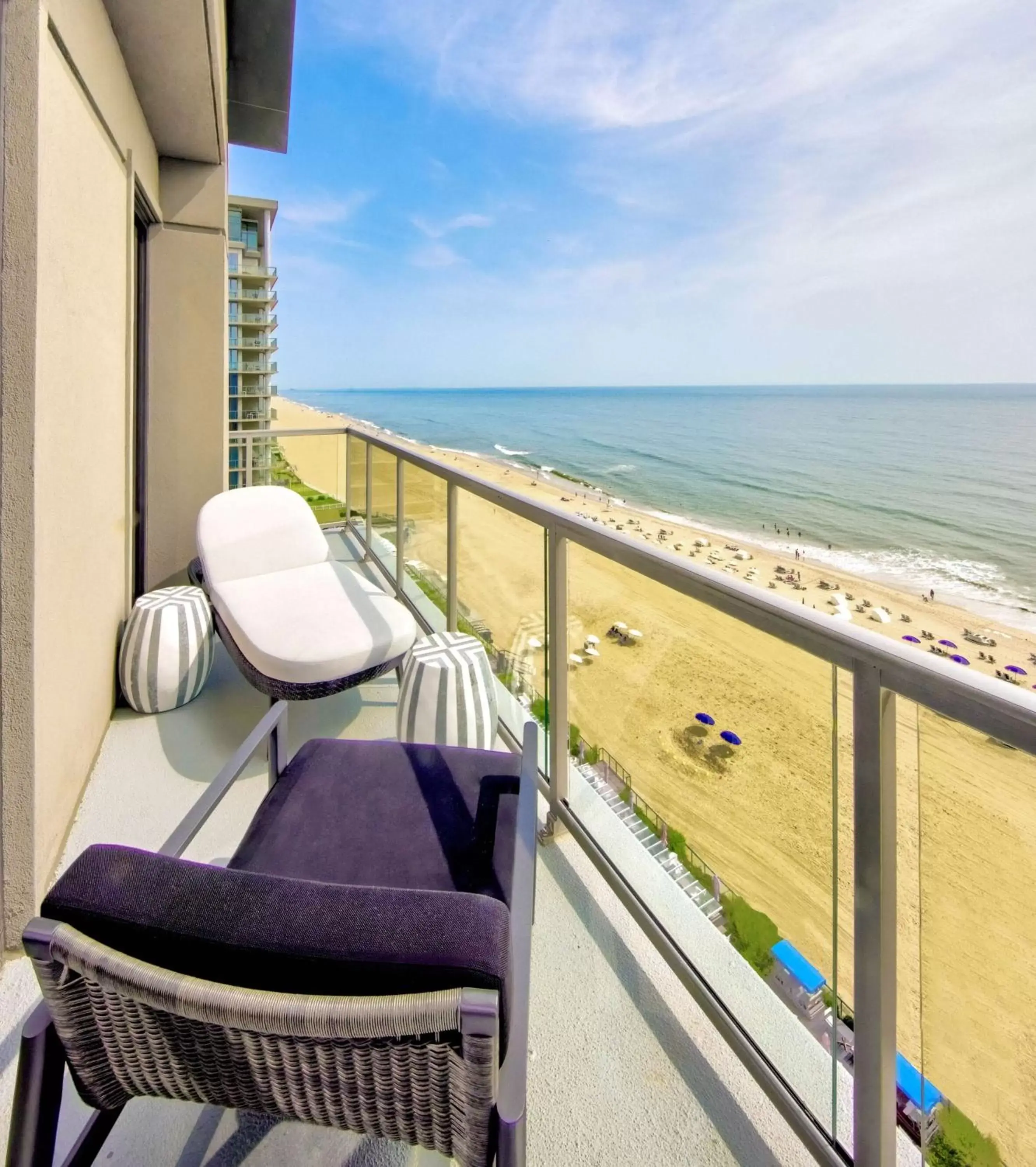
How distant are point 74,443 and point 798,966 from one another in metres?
2.31

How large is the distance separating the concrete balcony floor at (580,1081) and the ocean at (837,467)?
60.7 ft

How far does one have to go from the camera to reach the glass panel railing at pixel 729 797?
44.7 inches

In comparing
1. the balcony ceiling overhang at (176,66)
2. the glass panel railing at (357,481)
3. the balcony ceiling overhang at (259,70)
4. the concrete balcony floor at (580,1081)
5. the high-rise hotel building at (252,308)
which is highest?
the high-rise hotel building at (252,308)

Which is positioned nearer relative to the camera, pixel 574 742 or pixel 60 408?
pixel 60 408

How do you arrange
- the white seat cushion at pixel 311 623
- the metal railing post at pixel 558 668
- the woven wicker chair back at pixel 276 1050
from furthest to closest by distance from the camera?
the white seat cushion at pixel 311 623
the metal railing post at pixel 558 668
the woven wicker chair back at pixel 276 1050

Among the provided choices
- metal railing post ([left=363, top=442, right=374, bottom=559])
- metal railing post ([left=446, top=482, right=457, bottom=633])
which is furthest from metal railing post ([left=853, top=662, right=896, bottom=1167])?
metal railing post ([left=363, top=442, right=374, bottom=559])

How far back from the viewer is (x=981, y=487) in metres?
28.2

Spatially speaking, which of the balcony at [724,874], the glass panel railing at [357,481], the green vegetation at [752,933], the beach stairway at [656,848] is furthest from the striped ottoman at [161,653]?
the glass panel railing at [357,481]

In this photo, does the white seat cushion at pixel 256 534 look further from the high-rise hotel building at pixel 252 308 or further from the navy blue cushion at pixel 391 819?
the high-rise hotel building at pixel 252 308

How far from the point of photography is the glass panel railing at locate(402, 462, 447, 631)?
3221 millimetres

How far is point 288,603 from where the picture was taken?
2799 millimetres

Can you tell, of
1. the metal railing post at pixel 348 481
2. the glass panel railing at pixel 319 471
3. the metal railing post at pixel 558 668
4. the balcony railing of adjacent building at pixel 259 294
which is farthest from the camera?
the balcony railing of adjacent building at pixel 259 294

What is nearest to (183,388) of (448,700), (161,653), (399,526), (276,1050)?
(399,526)

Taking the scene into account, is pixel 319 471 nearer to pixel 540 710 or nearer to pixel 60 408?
pixel 60 408
